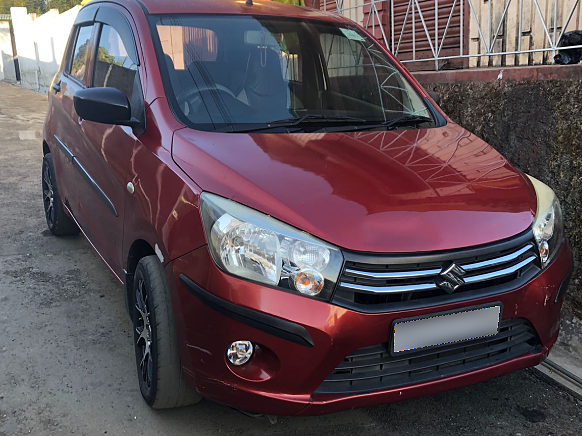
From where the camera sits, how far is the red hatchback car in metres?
2.02

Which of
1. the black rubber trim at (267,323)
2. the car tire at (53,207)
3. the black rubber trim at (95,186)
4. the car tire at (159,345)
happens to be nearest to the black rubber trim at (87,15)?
the black rubber trim at (95,186)

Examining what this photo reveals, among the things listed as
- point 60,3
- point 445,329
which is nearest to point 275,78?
point 445,329

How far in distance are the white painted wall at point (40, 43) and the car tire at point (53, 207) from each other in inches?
565

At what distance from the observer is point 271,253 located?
6.72 feet

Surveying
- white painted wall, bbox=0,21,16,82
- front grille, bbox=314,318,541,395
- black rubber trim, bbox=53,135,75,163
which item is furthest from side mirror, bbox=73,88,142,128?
white painted wall, bbox=0,21,16,82

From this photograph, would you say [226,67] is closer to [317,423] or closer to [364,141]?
[364,141]

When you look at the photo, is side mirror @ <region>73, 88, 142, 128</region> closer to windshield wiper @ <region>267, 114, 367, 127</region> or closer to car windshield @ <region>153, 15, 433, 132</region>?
car windshield @ <region>153, 15, 433, 132</region>

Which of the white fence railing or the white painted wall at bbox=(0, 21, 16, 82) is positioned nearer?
the white fence railing

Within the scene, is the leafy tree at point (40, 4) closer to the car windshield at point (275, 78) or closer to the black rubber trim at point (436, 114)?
the car windshield at point (275, 78)

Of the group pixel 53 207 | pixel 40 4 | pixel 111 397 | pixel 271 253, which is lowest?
pixel 111 397

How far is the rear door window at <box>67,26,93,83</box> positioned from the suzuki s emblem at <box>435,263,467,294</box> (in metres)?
2.85

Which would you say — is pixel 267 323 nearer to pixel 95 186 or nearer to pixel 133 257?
pixel 133 257

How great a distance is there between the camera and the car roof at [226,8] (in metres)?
3.18

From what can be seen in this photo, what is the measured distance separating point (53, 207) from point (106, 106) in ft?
7.95
